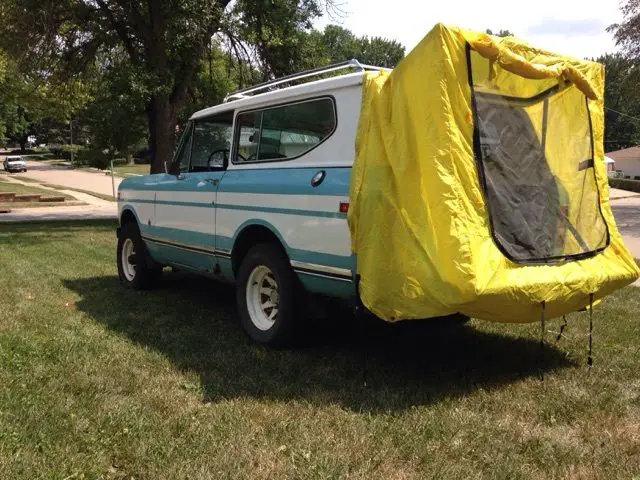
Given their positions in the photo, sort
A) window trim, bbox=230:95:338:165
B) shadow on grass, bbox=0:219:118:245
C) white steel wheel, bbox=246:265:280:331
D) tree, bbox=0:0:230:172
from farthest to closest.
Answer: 1. tree, bbox=0:0:230:172
2. shadow on grass, bbox=0:219:118:245
3. white steel wheel, bbox=246:265:280:331
4. window trim, bbox=230:95:338:165

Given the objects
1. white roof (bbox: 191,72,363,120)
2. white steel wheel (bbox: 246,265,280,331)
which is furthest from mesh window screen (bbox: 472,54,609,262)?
white steel wheel (bbox: 246,265,280,331)

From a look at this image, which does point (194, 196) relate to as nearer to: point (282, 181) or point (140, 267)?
point (282, 181)

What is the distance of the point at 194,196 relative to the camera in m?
6.03

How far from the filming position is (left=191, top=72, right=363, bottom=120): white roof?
14.3 feet

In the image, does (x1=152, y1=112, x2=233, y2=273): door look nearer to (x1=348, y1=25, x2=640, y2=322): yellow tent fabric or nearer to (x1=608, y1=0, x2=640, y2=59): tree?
(x1=348, y1=25, x2=640, y2=322): yellow tent fabric

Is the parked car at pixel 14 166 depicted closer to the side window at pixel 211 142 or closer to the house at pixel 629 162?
the side window at pixel 211 142

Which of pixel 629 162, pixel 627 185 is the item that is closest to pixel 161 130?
pixel 627 185

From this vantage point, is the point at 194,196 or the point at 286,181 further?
the point at 194,196

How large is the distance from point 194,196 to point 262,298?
1.39m

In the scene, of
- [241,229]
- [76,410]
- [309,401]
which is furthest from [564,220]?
[76,410]

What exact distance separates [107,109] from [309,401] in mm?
12135

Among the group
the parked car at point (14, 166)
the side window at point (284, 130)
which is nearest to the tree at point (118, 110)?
the side window at point (284, 130)

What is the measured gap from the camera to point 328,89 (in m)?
4.53

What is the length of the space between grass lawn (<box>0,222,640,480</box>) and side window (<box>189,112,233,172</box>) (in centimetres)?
152
